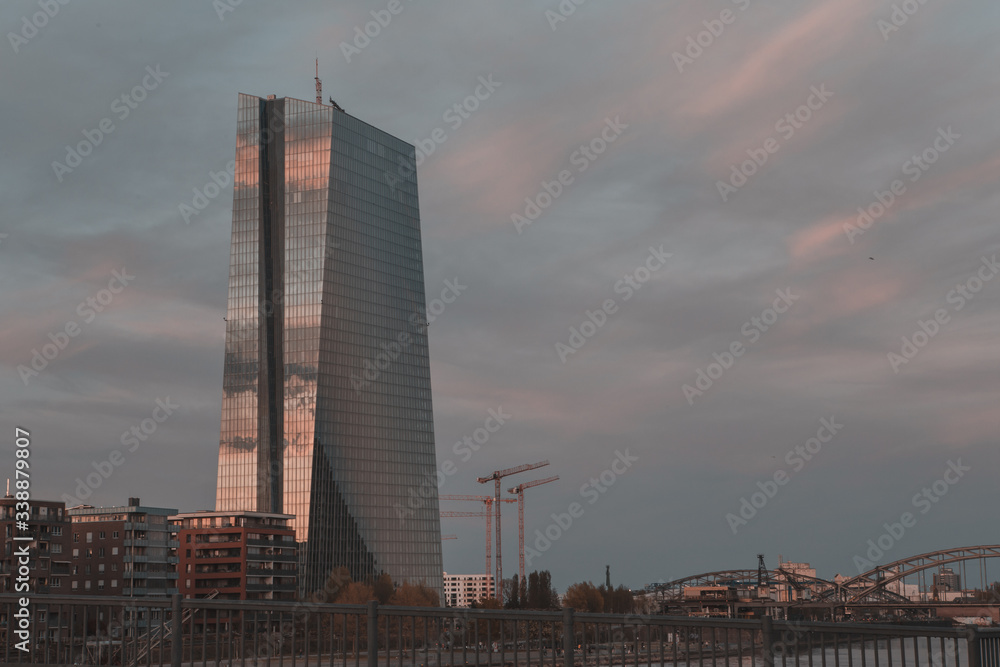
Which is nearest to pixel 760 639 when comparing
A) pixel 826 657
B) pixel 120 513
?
pixel 826 657

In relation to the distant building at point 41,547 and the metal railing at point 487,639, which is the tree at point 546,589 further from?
the metal railing at point 487,639

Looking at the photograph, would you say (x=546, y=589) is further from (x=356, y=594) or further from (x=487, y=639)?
(x=487, y=639)

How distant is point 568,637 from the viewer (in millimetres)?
16531

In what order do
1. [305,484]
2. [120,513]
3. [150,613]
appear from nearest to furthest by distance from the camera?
[150,613]
[120,513]
[305,484]

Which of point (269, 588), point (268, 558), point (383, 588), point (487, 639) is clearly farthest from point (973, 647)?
point (383, 588)

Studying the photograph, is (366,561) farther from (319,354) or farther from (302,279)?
(302,279)

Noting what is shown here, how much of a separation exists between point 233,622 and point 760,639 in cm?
1023

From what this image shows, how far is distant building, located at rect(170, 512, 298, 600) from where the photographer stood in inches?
6260

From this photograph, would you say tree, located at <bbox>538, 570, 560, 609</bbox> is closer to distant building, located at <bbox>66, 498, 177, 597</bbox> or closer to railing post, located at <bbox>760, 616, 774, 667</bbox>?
distant building, located at <bbox>66, 498, 177, 597</bbox>

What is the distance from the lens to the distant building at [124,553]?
139 m

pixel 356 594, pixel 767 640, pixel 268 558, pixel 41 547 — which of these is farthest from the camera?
pixel 268 558

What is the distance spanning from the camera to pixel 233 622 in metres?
19.9

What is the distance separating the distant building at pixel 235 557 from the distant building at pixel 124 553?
5.63 m

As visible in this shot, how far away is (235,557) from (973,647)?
159 meters
